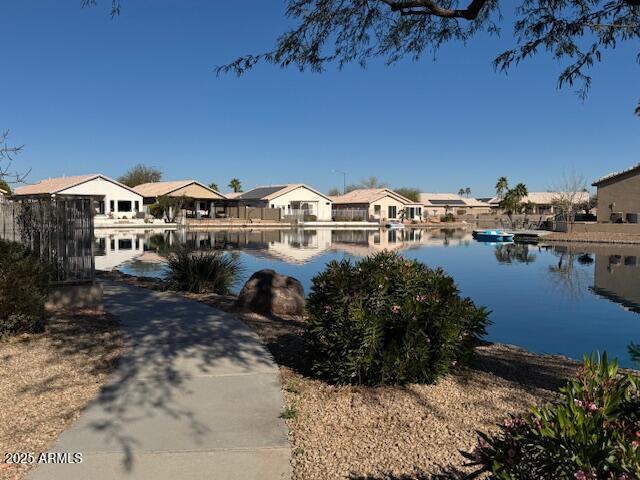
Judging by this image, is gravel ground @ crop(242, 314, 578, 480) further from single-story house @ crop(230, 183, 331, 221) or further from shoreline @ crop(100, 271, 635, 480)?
single-story house @ crop(230, 183, 331, 221)

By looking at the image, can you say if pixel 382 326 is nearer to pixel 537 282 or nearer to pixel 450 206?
pixel 537 282

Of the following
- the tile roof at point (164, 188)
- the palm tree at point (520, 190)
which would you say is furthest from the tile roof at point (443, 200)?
the tile roof at point (164, 188)

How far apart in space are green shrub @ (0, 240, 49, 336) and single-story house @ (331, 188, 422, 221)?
75.5 meters

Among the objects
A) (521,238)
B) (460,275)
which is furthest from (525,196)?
(460,275)

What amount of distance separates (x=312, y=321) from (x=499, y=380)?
234 cm

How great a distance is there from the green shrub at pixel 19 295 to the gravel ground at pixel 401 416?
138 inches

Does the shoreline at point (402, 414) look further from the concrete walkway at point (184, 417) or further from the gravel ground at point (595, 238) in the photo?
the gravel ground at point (595, 238)

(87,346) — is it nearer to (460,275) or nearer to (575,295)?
(575,295)

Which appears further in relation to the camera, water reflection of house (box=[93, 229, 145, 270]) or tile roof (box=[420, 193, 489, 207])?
tile roof (box=[420, 193, 489, 207])

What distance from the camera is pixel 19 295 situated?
302 inches

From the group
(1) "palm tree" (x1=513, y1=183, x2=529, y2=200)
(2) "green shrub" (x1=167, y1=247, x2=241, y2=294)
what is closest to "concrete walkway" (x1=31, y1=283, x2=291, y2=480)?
(2) "green shrub" (x1=167, y1=247, x2=241, y2=294)

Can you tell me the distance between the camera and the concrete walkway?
403 cm

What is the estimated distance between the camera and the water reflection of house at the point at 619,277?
58.5 ft

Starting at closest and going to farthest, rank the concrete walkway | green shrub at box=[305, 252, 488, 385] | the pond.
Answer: the concrete walkway
green shrub at box=[305, 252, 488, 385]
the pond
